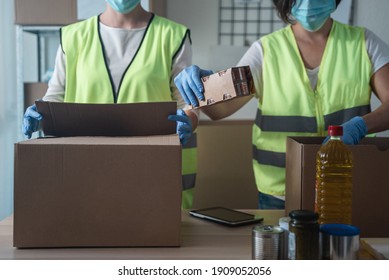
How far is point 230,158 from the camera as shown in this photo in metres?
2.10

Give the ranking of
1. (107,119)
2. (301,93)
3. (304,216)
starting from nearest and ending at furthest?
(304,216)
(107,119)
(301,93)

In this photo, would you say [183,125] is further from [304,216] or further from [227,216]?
[304,216]

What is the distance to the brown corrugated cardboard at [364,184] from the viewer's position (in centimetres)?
101

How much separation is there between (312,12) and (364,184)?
0.67 metres

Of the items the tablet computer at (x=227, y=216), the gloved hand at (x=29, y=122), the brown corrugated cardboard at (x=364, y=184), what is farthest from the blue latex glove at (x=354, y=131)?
the gloved hand at (x=29, y=122)

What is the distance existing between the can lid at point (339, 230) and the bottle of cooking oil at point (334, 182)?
0.11 m

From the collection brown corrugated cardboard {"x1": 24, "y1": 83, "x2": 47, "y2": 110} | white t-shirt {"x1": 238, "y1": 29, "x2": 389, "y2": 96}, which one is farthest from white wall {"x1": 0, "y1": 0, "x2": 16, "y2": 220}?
white t-shirt {"x1": 238, "y1": 29, "x2": 389, "y2": 96}

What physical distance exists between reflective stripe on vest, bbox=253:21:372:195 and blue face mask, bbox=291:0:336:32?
0.05 meters

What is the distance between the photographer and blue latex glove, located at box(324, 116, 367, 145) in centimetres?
122

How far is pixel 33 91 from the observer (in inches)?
98.0

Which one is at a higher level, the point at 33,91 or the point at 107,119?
the point at 33,91

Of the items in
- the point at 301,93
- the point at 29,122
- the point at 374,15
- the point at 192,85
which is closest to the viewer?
the point at 192,85

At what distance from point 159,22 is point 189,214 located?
69cm

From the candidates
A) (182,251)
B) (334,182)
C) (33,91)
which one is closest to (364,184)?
(334,182)
